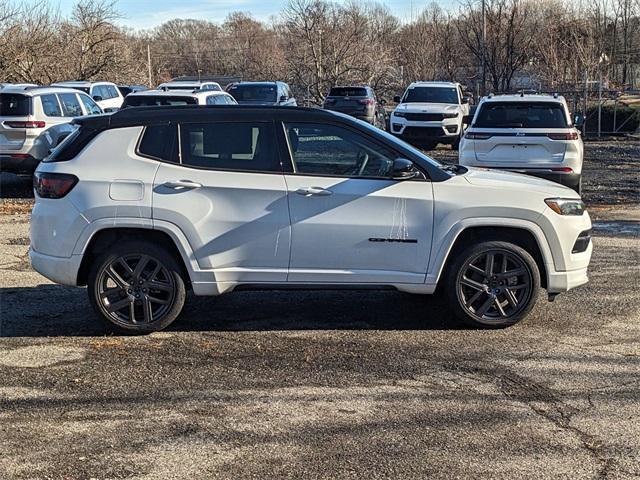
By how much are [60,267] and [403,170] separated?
273 cm

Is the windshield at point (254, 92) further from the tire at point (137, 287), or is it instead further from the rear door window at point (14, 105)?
the tire at point (137, 287)

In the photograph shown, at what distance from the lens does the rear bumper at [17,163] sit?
46.0ft

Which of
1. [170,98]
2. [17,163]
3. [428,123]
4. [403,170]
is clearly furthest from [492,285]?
[428,123]

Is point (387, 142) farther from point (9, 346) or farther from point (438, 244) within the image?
point (9, 346)

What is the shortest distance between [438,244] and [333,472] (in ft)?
8.74

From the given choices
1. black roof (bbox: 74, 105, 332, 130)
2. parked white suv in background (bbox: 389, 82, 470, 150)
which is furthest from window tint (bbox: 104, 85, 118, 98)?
black roof (bbox: 74, 105, 332, 130)

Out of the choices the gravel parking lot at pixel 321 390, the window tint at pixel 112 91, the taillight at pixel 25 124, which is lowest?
the gravel parking lot at pixel 321 390

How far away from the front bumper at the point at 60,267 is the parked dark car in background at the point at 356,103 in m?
19.5

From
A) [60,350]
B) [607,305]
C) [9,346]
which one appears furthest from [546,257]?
[9,346]

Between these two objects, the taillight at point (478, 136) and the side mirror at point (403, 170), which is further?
the taillight at point (478, 136)

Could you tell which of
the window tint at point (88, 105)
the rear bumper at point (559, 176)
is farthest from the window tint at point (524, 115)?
the window tint at point (88, 105)

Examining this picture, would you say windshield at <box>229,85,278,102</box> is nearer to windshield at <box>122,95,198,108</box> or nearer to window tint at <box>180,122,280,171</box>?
windshield at <box>122,95,198,108</box>

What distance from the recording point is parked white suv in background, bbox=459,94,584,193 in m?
12.0

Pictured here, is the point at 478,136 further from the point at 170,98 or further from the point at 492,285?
the point at 170,98
